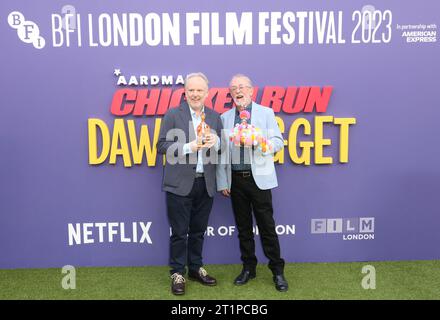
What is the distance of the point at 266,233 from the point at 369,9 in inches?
79.8

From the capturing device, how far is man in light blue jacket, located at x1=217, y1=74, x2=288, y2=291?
325 centimetres

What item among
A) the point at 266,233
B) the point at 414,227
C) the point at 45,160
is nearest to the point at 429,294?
the point at 414,227

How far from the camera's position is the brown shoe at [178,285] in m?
3.35

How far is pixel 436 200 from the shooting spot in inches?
155

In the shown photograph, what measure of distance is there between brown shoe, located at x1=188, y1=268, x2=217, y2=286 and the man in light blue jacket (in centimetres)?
43

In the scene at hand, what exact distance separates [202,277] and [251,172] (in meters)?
0.96

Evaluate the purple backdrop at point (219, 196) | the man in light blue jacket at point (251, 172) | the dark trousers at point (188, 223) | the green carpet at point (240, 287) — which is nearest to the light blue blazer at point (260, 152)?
the man in light blue jacket at point (251, 172)

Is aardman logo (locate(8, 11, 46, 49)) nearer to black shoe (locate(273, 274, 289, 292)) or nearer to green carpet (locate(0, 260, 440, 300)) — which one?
green carpet (locate(0, 260, 440, 300))

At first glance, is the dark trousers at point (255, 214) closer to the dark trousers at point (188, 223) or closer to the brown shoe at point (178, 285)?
the dark trousers at point (188, 223)

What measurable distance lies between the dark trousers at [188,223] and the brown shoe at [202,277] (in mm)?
42

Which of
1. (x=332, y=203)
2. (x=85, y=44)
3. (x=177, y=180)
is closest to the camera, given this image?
(x=177, y=180)

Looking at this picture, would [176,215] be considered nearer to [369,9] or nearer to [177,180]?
[177,180]

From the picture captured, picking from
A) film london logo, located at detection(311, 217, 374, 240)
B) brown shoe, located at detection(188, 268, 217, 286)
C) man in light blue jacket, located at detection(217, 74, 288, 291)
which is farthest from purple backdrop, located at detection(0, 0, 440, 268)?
man in light blue jacket, located at detection(217, 74, 288, 291)

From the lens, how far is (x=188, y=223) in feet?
11.2
